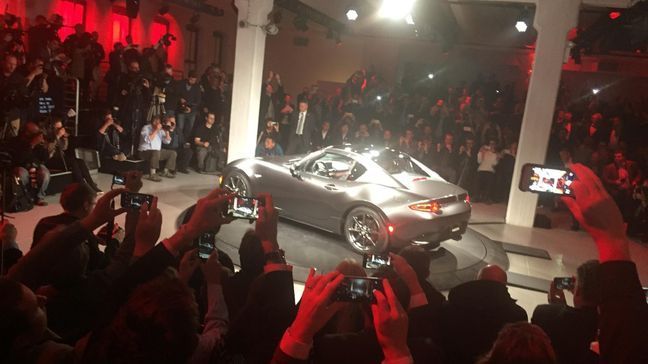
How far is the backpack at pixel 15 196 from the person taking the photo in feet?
27.5

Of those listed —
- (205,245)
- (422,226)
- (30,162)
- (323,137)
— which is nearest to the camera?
(205,245)

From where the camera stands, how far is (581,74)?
2109 cm

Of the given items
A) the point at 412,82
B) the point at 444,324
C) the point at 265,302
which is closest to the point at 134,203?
the point at 265,302

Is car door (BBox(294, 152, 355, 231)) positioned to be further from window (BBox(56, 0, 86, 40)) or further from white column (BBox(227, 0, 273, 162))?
window (BBox(56, 0, 86, 40))

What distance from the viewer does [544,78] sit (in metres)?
10.5

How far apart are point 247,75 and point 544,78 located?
19.6 ft

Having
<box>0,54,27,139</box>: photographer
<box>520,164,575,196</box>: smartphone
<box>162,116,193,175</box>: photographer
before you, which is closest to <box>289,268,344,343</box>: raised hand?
<box>520,164,575,196</box>: smartphone

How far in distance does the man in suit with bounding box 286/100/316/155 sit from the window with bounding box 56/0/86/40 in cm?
616

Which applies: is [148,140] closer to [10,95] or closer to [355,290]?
[10,95]

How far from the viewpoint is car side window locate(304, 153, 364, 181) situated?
840 cm

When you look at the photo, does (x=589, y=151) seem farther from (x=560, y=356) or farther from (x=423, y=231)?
(x=560, y=356)

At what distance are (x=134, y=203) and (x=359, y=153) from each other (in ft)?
17.5

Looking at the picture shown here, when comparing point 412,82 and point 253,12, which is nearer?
point 253,12

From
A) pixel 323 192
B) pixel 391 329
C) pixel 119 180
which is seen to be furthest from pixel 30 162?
pixel 391 329
